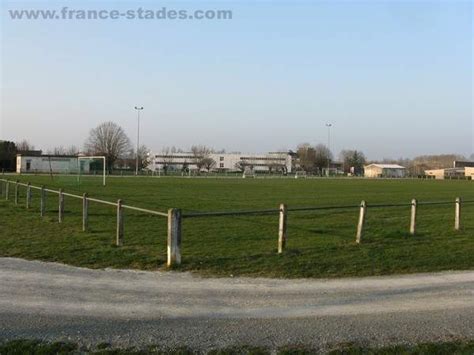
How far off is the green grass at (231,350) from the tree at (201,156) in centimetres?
14840

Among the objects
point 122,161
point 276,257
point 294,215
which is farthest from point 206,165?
point 276,257

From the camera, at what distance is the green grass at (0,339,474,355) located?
505cm

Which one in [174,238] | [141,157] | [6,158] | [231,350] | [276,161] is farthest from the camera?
[276,161]

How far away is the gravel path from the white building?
149m

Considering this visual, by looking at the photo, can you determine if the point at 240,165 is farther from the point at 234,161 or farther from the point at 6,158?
the point at 6,158

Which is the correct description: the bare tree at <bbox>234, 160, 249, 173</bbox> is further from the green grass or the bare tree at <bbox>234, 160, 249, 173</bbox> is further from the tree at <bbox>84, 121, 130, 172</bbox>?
the green grass

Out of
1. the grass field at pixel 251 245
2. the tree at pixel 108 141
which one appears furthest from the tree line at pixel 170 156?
the grass field at pixel 251 245

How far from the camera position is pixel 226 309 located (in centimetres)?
672

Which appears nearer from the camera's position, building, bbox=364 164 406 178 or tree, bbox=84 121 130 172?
tree, bbox=84 121 130 172

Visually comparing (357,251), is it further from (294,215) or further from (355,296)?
(294,215)

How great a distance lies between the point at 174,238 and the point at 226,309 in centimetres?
324

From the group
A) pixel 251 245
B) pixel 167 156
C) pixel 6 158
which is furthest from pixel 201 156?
pixel 251 245

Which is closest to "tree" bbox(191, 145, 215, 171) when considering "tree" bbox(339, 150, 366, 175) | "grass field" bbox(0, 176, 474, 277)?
"tree" bbox(339, 150, 366, 175)

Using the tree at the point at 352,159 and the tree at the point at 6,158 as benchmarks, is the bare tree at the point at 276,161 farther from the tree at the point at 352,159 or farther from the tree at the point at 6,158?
the tree at the point at 6,158
